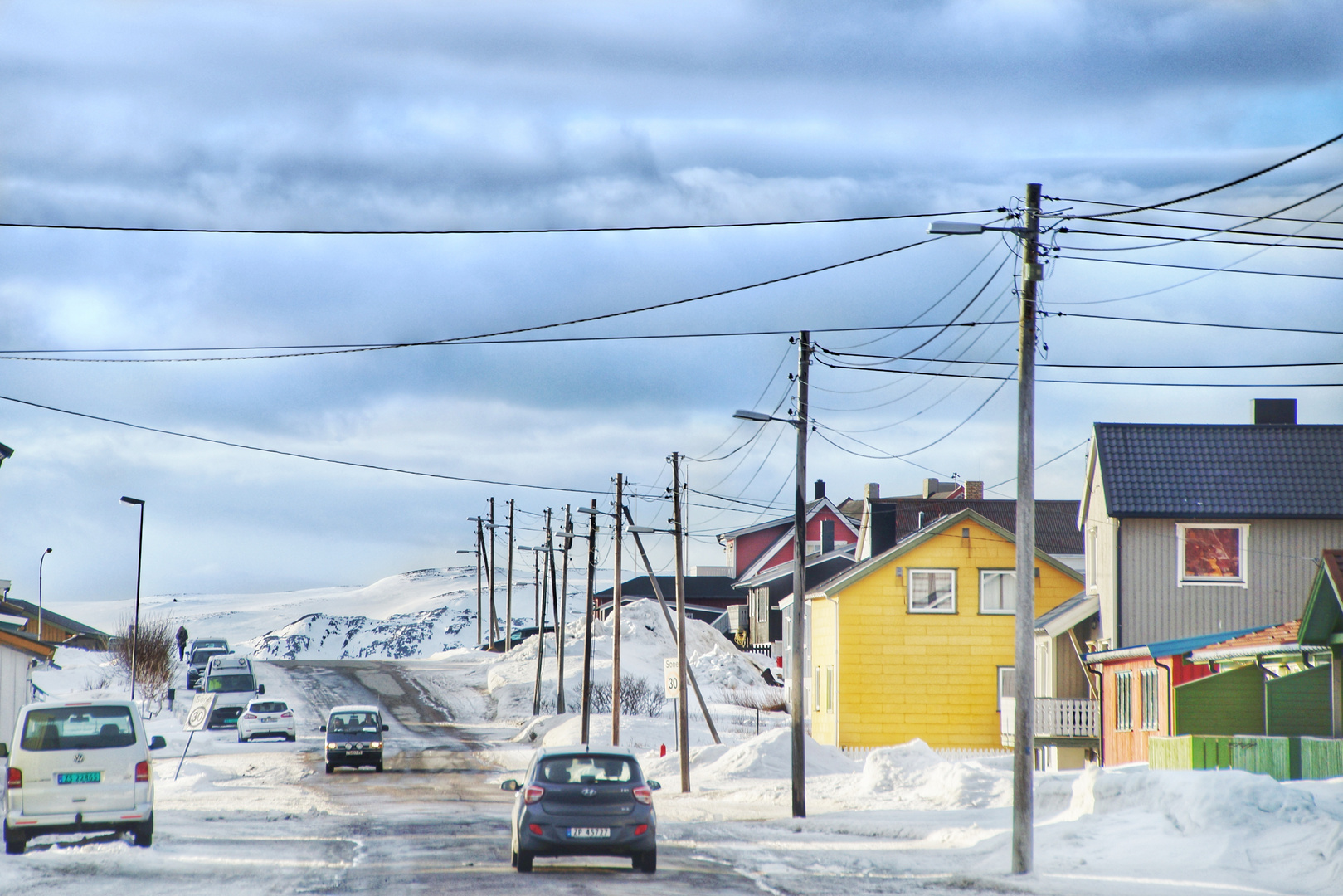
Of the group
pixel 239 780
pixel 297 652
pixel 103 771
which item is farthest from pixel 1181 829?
pixel 297 652

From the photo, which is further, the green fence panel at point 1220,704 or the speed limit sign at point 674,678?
the speed limit sign at point 674,678

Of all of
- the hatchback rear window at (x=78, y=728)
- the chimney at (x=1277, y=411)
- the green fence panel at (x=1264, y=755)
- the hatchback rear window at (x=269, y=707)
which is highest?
the chimney at (x=1277, y=411)

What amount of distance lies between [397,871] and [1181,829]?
974 centimetres

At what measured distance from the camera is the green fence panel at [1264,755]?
22.2 m

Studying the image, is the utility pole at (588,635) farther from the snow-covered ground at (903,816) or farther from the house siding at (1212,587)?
the house siding at (1212,587)

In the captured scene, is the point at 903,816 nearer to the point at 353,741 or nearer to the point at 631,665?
the point at 353,741

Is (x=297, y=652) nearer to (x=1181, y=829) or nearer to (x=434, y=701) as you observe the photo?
(x=434, y=701)

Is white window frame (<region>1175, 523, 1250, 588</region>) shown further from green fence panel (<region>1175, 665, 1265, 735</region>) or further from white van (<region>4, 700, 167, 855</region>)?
white van (<region>4, 700, 167, 855</region>)

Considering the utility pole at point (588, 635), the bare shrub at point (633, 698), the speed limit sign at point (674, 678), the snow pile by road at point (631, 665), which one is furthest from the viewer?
the snow pile by road at point (631, 665)

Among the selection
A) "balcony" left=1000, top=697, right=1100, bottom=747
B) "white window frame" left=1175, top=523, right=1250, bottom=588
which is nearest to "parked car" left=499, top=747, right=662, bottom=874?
"balcony" left=1000, top=697, right=1100, bottom=747

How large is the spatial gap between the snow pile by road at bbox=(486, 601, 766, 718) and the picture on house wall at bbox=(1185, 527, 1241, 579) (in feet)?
87.3

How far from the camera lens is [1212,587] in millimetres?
35500

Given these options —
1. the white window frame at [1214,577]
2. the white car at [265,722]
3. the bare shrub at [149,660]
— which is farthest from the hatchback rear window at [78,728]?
the bare shrub at [149,660]

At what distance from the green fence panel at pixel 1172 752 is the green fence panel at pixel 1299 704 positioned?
215 cm
